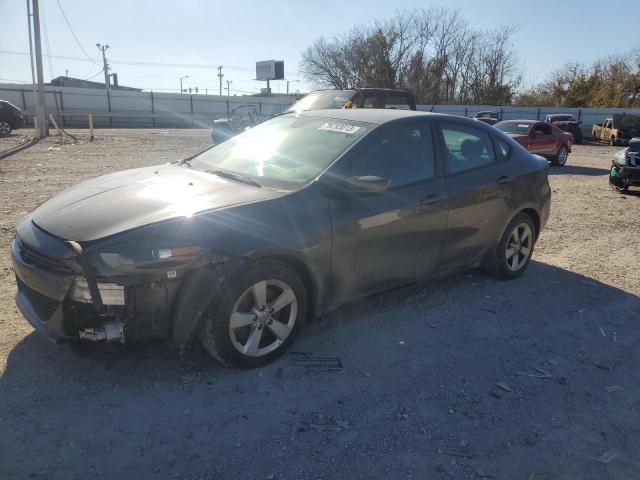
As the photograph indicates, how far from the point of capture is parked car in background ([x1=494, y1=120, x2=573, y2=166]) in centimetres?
1520

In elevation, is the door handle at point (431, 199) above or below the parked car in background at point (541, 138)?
below

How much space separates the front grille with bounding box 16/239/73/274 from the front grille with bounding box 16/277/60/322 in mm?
171

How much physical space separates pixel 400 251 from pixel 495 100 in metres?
52.7

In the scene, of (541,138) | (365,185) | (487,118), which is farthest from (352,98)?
(487,118)

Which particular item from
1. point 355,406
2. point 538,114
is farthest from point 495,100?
point 355,406

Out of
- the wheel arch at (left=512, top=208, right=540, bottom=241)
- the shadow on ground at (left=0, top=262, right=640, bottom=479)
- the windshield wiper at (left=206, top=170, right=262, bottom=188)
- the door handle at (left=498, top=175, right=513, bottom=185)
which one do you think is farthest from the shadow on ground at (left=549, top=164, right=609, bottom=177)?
the windshield wiper at (left=206, top=170, right=262, bottom=188)

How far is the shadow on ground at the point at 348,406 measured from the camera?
2.42 m

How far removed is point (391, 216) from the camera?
3666 millimetres

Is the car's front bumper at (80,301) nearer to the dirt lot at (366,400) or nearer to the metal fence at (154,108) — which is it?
the dirt lot at (366,400)

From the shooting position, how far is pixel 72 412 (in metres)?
2.69

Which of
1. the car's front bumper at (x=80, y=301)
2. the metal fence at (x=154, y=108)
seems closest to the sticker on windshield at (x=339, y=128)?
the car's front bumper at (x=80, y=301)

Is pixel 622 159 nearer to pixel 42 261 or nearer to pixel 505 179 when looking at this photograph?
pixel 505 179

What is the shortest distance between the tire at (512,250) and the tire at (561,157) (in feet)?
40.6

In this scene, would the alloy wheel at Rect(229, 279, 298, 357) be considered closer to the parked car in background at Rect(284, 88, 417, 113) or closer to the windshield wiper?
the windshield wiper
